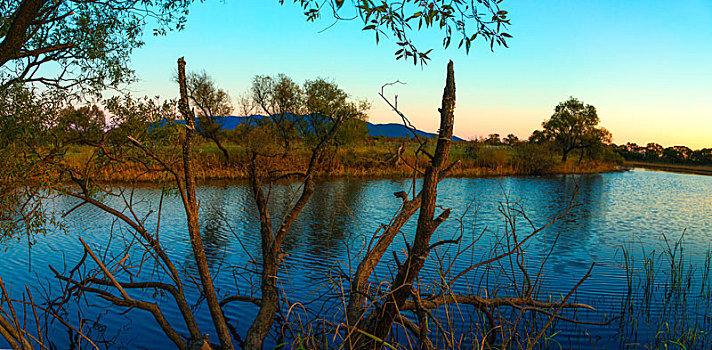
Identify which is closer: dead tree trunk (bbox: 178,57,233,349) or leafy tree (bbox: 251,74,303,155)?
dead tree trunk (bbox: 178,57,233,349)

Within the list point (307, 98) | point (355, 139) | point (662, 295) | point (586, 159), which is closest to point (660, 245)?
point (662, 295)

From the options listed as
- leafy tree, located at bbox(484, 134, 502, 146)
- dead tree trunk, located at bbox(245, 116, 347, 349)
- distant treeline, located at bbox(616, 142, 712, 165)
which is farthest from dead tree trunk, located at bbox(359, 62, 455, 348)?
distant treeline, located at bbox(616, 142, 712, 165)

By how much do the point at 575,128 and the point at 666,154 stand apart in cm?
3900

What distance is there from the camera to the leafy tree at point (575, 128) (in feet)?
166

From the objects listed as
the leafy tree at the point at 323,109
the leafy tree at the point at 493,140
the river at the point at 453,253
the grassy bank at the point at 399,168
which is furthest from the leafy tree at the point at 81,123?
the leafy tree at the point at 493,140

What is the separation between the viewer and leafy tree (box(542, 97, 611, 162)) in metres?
50.5

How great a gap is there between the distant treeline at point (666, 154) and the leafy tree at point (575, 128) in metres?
31.1

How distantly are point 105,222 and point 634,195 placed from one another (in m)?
28.2

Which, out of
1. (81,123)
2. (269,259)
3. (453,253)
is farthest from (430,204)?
(453,253)

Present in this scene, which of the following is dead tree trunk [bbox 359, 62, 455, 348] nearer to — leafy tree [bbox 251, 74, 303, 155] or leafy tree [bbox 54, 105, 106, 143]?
leafy tree [bbox 54, 105, 106, 143]

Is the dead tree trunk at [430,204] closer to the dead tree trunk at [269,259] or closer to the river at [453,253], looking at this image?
the river at [453,253]

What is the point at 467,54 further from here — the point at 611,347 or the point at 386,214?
the point at 386,214

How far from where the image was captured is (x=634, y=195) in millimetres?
26812

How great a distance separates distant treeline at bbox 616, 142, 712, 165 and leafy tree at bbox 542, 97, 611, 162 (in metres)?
31.1
